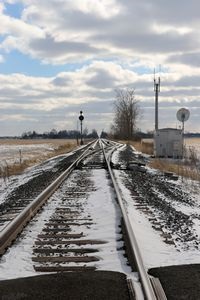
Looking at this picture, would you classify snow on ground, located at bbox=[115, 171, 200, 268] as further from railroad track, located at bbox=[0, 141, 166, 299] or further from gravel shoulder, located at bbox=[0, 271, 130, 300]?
gravel shoulder, located at bbox=[0, 271, 130, 300]

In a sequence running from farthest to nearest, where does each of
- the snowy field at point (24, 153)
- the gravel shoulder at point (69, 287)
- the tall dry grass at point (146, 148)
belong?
1. the tall dry grass at point (146, 148)
2. the snowy field at point (24, 153)
3. the gravel shoulder at point (69, 287)

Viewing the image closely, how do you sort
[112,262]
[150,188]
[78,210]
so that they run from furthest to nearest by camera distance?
[150,188] → [78,210] → [112,262]

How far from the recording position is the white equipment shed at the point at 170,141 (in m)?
31.1

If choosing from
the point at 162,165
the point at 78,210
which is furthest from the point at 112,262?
the point at 162,165

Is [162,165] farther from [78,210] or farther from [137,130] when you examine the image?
[137,130]

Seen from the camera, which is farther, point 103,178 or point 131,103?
point 131,103

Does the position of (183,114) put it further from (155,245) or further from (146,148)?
(146,148)

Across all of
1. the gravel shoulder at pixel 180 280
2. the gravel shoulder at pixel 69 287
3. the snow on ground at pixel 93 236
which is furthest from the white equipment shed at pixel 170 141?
the gravel shoulder at pixel 69 287

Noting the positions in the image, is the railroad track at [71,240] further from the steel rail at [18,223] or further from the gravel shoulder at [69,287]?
the gravel shoulder at [69,287]

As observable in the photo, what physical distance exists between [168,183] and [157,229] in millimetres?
8480

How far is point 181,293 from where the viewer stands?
5090 mm

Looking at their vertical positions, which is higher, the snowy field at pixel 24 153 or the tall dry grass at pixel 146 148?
the tall dry grass at pixel 146 148

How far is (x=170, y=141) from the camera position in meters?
31.3

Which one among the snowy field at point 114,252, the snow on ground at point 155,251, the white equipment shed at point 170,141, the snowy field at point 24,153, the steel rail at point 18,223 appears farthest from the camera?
the snowy field at point 24,153
